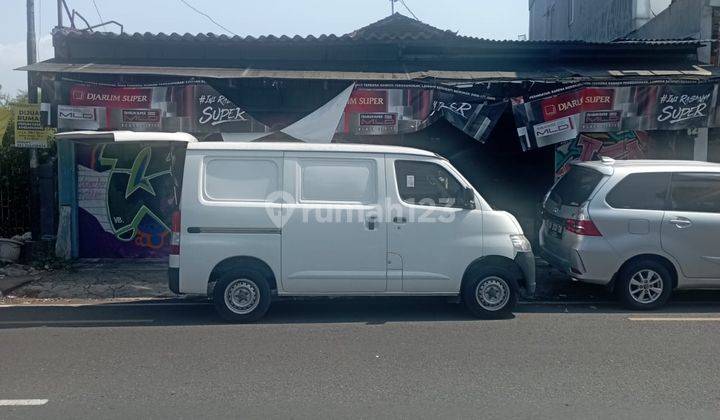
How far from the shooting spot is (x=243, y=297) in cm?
806

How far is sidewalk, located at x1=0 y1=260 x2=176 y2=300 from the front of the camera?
9922 mm

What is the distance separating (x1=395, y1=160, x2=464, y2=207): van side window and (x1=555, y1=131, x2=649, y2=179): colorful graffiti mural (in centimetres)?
507

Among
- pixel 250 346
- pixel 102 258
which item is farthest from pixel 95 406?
pixel 102 258

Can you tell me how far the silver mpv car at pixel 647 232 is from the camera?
341 inches

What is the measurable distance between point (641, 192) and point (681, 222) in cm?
59

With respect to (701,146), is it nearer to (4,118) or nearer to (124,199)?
(124,199)

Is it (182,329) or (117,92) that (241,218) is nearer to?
(182,329)

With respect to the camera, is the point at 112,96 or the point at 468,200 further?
the point at 112,96

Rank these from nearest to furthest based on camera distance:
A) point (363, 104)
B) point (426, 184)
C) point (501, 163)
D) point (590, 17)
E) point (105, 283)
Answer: point (426, 184) < point (105, 283) < point (363, 104) < point (501, 163) < point (590, 17)

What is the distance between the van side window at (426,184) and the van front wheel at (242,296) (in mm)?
1900

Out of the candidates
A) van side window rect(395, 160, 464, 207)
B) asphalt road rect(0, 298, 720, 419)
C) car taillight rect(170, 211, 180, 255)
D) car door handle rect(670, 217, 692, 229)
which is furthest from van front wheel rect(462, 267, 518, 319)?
car taillight rect(170, 211, 180, 255)

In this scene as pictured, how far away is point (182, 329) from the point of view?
7820 millimetres

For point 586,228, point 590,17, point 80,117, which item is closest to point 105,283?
point 80,117

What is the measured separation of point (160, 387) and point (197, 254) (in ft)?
7.86
